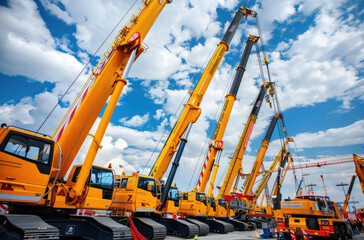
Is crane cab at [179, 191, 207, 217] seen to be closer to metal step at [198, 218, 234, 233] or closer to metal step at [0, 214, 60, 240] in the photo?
metal step at [198, 218, 234, 233]

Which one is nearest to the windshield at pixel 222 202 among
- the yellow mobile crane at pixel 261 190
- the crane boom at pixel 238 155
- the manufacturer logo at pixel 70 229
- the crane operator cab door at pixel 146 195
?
the crane boom at pixel 238 155

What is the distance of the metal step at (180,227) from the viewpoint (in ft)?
37.8

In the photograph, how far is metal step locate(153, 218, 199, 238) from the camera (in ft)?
37.8

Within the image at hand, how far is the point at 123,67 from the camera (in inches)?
333

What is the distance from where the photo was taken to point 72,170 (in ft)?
25.7

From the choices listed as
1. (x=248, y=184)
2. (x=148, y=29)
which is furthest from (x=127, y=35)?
(x=248, y=184)

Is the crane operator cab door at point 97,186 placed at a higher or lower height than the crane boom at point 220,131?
lower

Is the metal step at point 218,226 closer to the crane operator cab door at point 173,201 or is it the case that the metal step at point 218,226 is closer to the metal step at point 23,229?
the crane operator cab door at point 173,201

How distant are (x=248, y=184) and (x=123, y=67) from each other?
20834mm

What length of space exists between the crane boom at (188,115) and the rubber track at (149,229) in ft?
10.3

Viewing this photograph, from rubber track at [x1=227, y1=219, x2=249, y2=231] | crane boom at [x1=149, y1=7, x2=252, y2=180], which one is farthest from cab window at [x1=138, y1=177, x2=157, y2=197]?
rubber track at [x1=227, y1=219, x2=249, y2=231]

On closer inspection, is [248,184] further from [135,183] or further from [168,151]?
[135,183]

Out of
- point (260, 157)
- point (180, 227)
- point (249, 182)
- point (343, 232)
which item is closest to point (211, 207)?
point (180, 227)

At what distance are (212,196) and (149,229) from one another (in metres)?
9.42
